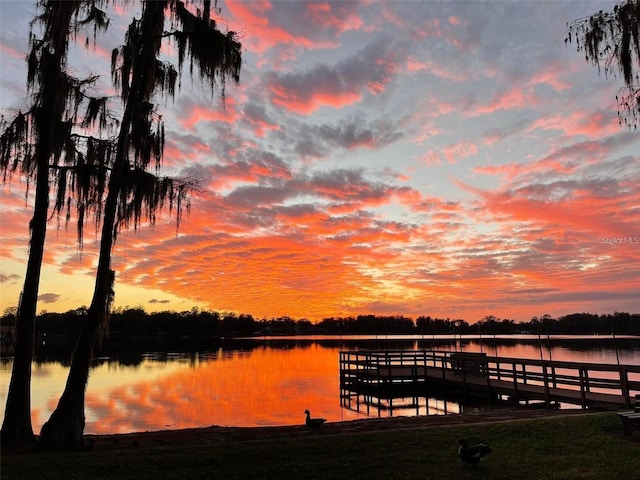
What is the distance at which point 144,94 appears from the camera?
12062 millimetres

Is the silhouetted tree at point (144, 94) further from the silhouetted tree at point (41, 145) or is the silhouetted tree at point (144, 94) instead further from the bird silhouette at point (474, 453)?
the bird silhouette at point (474, 453)

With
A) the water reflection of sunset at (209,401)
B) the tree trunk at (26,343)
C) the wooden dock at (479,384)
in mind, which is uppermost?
the tree trunk at (26,343)

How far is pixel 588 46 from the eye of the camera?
27.1 feet

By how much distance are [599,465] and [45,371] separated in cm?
5248

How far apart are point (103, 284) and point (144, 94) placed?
4.81 meters

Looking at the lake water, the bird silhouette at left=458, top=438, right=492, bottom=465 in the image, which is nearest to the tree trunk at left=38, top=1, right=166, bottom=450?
the bird silhouette at left=458, top=438, right=492, bottom=465

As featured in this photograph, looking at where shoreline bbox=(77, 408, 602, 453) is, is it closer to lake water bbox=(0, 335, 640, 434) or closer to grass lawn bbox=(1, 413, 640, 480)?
grass lawn bbox=(1, 413, 640, 480)

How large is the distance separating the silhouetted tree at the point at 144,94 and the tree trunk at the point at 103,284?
2cm

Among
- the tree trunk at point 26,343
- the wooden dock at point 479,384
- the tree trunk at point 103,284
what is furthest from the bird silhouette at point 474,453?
the wooden dock at point 479,384

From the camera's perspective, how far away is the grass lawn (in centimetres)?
775

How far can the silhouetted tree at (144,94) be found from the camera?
37.9ft

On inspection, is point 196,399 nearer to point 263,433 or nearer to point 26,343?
point 263,433

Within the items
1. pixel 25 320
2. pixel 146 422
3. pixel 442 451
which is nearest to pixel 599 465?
pixel 442 451

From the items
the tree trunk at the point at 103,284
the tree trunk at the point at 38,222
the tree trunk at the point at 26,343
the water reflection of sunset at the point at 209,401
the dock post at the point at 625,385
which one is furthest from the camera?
the water reflection of sunset at the point at 209,401
